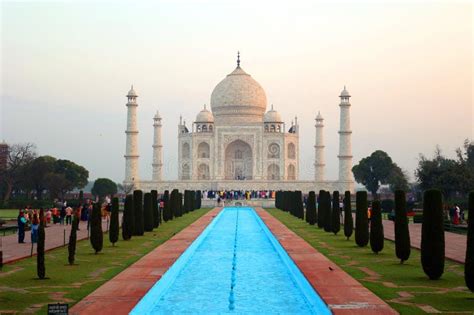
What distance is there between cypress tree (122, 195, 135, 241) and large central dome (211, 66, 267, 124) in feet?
102

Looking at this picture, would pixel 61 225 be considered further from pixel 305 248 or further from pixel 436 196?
pixel 436 196

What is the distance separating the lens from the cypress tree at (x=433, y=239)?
29.8ft

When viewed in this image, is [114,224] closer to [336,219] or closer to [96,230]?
[96,230]

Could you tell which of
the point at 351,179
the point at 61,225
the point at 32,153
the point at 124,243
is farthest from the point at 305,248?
the point at 32,153

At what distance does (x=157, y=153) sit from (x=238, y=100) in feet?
23.9

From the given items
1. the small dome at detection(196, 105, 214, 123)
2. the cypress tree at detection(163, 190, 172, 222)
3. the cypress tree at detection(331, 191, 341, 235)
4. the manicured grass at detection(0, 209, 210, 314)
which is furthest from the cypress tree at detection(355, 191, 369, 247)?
the small dome at detection(196, 105, 214, 123)

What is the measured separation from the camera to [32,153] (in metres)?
43.2

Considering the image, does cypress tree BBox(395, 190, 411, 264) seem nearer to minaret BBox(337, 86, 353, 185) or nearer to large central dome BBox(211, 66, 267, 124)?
minaret BBox(337, 86, 353, 185)

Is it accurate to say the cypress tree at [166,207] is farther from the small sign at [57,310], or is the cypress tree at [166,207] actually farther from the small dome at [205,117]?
the small dome at [205,117]

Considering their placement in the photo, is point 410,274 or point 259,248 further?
point 259,248

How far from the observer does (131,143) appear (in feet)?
131

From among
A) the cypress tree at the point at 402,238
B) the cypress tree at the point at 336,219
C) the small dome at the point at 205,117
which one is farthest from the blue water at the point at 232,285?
the small dome at the point at 205,117

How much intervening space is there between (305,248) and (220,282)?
4509 mm

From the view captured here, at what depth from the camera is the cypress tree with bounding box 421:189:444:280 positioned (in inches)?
357
